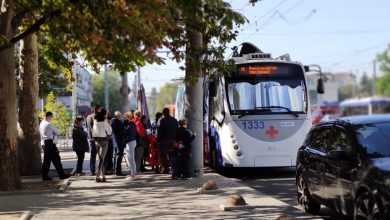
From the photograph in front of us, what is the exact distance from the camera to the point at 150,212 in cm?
1021

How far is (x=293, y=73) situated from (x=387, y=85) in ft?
351

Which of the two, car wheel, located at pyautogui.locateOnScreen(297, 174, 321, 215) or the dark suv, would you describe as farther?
car wheel, located at pyautogui.locateOnScreen(297, 174, 321, 215)

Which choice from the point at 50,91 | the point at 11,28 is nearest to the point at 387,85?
the point at 50,91

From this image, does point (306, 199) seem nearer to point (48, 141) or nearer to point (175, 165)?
point (175, 165)

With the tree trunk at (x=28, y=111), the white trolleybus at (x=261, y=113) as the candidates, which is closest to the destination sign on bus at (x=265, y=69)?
the white trolleybus at (x=261, y=113)

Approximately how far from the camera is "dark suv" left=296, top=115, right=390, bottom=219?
7.32 metres

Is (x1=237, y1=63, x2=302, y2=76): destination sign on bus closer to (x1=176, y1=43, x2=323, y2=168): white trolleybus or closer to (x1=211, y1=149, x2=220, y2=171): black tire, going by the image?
(x1=176, y1=43, x2=323, y2=168): white trolleybus

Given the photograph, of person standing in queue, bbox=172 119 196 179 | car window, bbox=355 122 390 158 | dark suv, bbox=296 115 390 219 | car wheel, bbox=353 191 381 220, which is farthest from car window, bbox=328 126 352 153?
person standing in queue, bbox=172 119 196 179

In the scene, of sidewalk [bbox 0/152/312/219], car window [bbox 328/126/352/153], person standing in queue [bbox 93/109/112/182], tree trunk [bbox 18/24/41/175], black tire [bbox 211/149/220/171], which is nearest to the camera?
car window [bbox 328/126/352/153]

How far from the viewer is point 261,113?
54.2 ft

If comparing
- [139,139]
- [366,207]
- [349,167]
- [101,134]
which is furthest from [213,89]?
[366,207]

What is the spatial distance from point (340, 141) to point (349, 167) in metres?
→ 0.77

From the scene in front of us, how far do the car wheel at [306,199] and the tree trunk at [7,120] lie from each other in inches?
233

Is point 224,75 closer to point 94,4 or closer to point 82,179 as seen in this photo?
point 82,179
